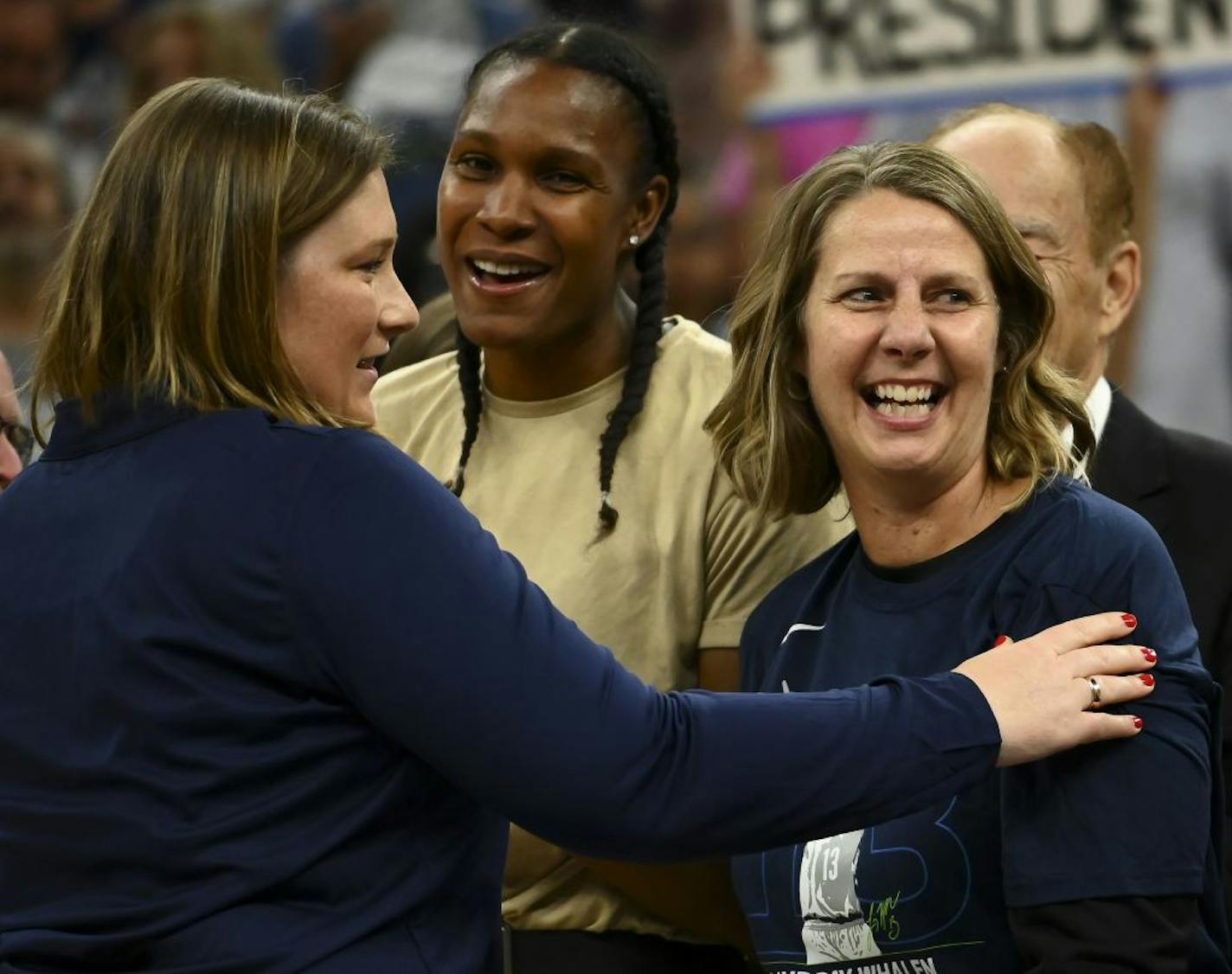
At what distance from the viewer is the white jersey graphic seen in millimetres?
1853

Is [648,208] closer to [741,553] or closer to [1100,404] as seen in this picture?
[741,553]

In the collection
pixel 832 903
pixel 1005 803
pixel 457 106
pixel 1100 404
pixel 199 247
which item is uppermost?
pixel 199 247

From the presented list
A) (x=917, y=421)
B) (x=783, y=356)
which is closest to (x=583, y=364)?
(x=783, y=356)

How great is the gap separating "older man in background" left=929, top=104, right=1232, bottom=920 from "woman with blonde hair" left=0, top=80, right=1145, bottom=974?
735 mm

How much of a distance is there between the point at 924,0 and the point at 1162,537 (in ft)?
8.13

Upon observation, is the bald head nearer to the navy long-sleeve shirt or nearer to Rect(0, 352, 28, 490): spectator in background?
the navy long-sleeve shirt

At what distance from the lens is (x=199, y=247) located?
165 cm

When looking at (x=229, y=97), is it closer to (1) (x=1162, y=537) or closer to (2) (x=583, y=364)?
(2) (x=583, y=364)

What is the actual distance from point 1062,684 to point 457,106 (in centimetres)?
322

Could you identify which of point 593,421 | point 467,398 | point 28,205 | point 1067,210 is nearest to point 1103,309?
point 1067,210

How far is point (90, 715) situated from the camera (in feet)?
5.33

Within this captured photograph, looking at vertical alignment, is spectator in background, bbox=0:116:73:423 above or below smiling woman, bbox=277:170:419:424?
below

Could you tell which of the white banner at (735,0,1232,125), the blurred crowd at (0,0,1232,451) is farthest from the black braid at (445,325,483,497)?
the white banner at (735,0,1232,125)

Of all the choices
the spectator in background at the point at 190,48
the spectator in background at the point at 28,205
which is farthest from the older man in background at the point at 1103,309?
the spectator in background at the point at 28,205
